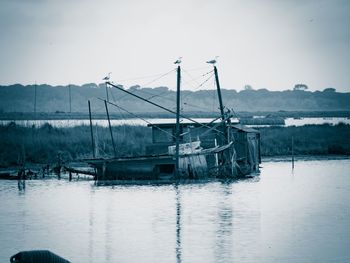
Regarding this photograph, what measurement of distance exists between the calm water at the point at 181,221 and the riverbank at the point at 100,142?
9437 mm

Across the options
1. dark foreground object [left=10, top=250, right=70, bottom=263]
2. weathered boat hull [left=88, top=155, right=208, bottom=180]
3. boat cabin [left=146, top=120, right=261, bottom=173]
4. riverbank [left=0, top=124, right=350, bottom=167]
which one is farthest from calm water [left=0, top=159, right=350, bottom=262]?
riverbank [left=0, top=124, right=350, bottom=167]

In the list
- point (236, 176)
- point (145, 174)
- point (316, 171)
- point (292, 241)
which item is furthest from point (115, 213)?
point (316, 171)

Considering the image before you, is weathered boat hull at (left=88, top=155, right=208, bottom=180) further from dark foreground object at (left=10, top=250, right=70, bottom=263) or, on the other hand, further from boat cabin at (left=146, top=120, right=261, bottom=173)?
dark foreground object at (left=10, top=250, right=70, bottom=263)

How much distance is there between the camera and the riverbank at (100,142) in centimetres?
4991

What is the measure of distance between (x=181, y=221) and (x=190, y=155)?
14.5 meters

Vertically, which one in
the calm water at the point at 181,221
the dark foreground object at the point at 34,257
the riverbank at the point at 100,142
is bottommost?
the calm water at the point at 181,221

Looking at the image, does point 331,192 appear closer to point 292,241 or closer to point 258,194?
point 258,194

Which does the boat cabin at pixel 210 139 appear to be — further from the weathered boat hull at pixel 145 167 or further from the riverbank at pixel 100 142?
the riverbank at pixel 100 142

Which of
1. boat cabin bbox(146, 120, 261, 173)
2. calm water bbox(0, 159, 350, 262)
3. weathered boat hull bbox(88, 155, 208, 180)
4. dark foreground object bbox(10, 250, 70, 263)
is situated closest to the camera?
dark foreground object bbox(10, 250, 70, 263)

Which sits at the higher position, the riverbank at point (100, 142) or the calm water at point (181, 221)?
the riverbank at point (100, 142)

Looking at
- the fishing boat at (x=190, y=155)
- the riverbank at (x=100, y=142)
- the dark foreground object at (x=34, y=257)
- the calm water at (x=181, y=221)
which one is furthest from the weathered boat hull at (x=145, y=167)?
the dark foreground object at (x=34, y=257)

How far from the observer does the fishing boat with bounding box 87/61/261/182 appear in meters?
39.6

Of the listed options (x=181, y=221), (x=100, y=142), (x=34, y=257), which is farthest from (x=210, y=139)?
(x=34, y=257)

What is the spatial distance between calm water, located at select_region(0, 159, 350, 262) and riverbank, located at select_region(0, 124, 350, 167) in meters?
9.44
